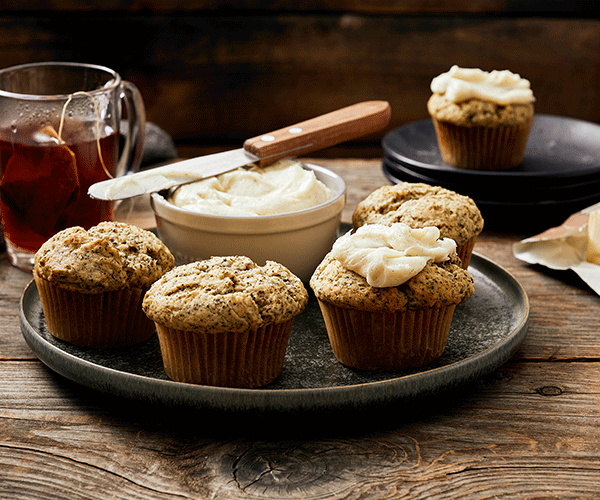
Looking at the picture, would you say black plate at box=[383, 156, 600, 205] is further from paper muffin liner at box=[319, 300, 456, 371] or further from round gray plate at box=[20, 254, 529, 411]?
paper muffin liner at box=[319, 300, 456, 371]

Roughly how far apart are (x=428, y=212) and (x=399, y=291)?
0.40 meters

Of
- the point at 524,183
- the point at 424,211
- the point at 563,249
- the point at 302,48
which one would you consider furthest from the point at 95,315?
the point at 302,48

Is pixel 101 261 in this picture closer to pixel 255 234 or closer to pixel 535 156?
pixel 255 234

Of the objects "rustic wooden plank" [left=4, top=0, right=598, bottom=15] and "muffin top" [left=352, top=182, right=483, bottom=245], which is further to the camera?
"rustic wooden plank" [left=4, top=0, right=598, bottom=15]

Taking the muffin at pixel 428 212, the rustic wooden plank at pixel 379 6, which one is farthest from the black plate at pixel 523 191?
the rustic wooden plank at pixel 379 6

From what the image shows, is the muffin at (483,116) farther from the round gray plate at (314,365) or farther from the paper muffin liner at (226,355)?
the paper muffin liner at (226,355)

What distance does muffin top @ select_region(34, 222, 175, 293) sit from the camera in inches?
59.8

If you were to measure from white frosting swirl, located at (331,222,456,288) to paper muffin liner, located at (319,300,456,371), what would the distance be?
81 mm

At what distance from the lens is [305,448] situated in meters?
1.29

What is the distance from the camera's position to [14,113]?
192cm

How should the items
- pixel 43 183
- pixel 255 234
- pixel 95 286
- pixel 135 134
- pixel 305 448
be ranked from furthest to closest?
pixel 135 134 → pixel 43 183 → pixel 255 234 → pixel 95 286 → pixel 305 448

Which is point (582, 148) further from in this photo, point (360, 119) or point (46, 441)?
point (46, 441)

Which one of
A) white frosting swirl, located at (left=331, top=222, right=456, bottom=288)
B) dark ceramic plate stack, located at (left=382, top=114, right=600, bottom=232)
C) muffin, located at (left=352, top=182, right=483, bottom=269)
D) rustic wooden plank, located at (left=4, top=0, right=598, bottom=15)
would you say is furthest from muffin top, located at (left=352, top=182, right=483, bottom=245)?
rustic wooden plank, located at (left=4, top=0, right=598, bottom=15)

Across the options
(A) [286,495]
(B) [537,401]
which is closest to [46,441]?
(A) [286,495]
